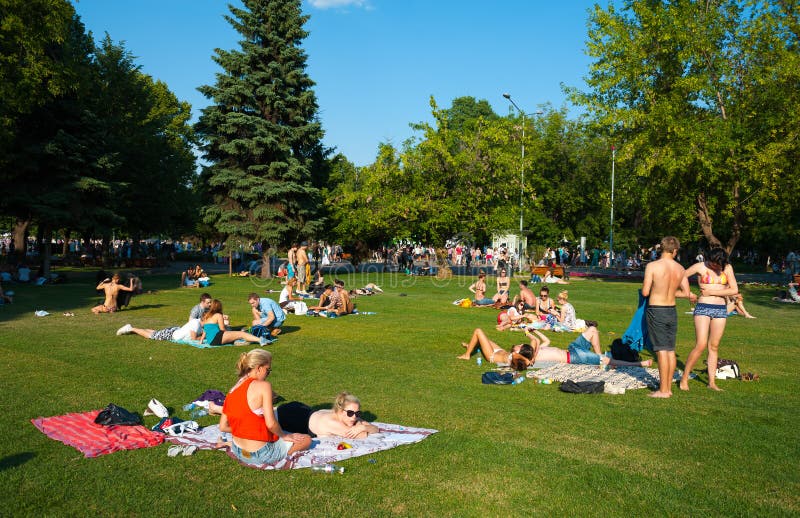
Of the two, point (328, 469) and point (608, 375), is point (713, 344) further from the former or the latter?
point (328, 469)

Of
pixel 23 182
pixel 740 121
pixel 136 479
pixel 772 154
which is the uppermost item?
pixel 740 121

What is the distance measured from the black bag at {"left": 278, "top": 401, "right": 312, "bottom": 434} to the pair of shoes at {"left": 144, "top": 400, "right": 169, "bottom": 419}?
4.58ft

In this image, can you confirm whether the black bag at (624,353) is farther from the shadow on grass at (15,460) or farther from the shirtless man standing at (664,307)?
the shadow on grass at (15,460)

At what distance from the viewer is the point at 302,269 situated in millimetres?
22141

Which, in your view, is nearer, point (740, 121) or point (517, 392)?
point (517, 392)

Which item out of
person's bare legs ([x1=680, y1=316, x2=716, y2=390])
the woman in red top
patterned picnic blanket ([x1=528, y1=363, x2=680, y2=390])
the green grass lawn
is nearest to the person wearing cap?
the green grass lawn

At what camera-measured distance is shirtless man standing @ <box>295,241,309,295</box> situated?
2183 cm

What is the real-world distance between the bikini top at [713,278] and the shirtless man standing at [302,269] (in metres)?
14.6

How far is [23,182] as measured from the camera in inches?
1093

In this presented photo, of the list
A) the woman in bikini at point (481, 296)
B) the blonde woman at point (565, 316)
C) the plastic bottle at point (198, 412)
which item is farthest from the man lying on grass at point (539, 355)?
the woman in bikini at point (481, 296)

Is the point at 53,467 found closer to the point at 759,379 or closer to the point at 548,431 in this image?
the point at 548,431

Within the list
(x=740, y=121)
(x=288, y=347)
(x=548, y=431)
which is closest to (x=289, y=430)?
(x=548, y=431)

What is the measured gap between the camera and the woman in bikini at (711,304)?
8.75 m

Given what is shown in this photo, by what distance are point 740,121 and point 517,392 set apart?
2787cm
